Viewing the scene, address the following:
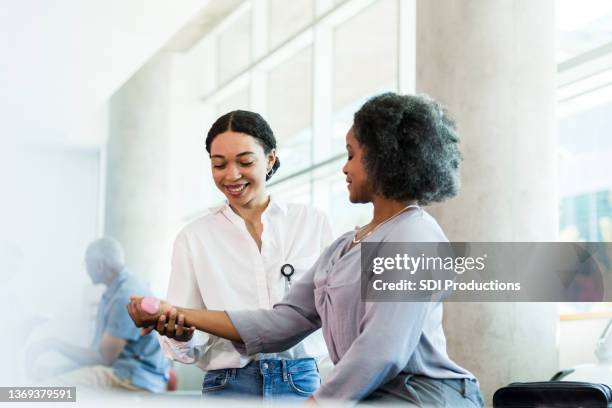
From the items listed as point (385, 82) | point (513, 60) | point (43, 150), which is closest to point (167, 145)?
point (43, 150)

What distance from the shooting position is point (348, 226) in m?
6.69

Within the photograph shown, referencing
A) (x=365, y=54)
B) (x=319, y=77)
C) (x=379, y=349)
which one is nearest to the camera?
(x=379, y=349)

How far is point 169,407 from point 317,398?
12.7 inches

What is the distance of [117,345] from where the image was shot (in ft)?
15.2

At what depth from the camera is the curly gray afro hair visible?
1.44 metres

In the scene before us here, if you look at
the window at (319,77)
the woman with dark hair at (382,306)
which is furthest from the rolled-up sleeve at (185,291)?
the window at (319,77)

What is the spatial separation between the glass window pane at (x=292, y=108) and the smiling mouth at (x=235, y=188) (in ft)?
18.5

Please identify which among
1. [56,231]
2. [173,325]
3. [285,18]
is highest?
[285,18]

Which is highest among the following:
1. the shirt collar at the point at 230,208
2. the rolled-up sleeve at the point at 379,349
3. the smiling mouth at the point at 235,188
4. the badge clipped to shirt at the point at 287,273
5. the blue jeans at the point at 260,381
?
the smiling mouth at the point at 235,188

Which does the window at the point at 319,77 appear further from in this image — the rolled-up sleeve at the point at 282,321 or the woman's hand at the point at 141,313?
the woman's hand at the point at 141,313

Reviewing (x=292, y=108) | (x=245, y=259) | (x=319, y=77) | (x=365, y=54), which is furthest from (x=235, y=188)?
(x=292, y=108)

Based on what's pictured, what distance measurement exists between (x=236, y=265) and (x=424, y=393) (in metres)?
0.73

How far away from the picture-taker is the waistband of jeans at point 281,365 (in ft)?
6.20

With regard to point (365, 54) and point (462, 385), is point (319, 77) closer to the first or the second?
point (365, 54)
